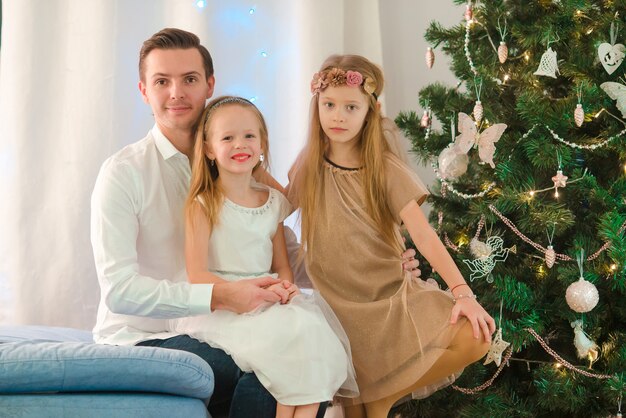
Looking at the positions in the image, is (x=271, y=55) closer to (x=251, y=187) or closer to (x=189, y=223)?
(x=251, y=187)

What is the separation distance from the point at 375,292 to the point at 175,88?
0.77 metres

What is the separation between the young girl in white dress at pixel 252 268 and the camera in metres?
1.75

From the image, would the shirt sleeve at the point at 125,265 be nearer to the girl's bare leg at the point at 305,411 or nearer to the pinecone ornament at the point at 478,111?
the girl's bare leg at the point at 305,411

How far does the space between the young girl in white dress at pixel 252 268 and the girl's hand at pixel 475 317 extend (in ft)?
0.89

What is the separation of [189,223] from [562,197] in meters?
1.06

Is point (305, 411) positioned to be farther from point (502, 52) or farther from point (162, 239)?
point (502, 52)

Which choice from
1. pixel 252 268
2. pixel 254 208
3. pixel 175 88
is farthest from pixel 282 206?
pixel 175 88

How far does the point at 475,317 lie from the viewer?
189 centimetres

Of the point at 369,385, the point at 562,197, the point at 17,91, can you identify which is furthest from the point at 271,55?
the point at 369,385

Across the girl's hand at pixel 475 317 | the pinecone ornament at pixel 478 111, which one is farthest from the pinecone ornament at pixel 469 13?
the girl's hand at pixel 475 317

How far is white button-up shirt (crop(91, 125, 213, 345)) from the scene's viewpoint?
1904mm

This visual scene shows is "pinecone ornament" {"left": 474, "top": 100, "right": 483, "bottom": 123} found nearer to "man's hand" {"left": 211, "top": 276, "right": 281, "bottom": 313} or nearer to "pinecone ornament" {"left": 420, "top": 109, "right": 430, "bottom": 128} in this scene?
"pinecone ornament" {"left": 420, "top": 109, "right": 430, "bottom": 128}

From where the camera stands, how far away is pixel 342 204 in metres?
2.13

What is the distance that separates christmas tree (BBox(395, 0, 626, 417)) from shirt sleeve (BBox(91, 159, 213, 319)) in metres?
0.88
